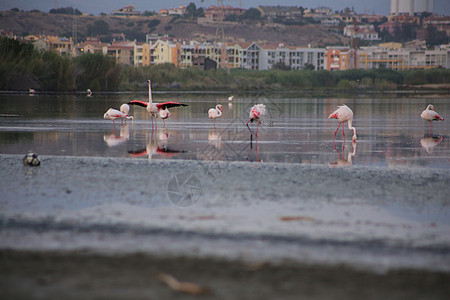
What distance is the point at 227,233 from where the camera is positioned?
19.4ft

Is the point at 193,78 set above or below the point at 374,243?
above

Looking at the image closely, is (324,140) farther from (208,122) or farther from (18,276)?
(18,276)

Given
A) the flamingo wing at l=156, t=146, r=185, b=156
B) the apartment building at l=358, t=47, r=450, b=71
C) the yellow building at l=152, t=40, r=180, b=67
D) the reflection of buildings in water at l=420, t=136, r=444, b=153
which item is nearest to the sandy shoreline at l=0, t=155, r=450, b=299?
the flamingo wing at l=156, t=146, r=185, b=156

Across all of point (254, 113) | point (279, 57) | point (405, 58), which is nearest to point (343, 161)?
point (254, 113)

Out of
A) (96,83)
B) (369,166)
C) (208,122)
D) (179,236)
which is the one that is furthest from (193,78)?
(179,236)

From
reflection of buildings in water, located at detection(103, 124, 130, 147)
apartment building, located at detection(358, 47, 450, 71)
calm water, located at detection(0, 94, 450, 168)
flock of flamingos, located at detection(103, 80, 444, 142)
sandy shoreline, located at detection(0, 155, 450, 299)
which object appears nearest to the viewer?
sandy shoreline, located at detection(0, 155, 450, 299)

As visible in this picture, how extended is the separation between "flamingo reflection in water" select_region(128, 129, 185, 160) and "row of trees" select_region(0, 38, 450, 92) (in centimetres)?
3551

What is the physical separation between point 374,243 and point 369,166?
16.2ft

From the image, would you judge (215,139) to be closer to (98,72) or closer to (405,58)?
(98,72)

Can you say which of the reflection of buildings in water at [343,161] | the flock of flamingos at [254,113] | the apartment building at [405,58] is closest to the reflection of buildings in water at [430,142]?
the flock of flamingos at [254,113]

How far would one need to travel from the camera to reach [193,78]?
7438cm

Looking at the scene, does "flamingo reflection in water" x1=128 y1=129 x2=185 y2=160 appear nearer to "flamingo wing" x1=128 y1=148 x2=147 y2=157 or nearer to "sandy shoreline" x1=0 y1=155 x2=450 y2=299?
"flamingo wing" x1=128 y1=148 x2=147 y2=157

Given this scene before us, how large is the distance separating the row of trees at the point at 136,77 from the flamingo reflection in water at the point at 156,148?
3551 cm

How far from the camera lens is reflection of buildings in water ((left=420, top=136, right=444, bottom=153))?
13.5 metres
